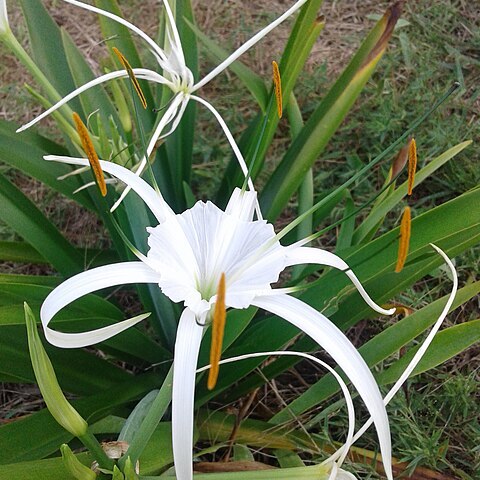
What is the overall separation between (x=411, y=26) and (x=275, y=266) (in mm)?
1179

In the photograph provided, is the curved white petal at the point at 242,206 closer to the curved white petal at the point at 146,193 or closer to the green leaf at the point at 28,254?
the curved white petal at the point at 146,193

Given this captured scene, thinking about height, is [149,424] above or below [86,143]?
below

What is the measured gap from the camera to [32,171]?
998 mm

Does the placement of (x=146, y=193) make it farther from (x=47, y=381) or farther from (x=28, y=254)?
(x=28, y=254)

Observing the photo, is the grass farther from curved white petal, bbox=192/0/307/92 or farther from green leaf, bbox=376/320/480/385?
curved white petal, bbox=192/0/307/92

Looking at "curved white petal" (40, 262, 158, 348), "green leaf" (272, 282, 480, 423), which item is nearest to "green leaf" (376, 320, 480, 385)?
"green leaf" (272, 282, 480, 423)

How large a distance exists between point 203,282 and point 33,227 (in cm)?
47

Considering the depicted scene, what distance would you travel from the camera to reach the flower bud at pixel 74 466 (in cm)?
50

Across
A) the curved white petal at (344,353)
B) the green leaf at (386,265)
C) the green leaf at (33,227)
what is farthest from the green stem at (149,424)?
the green leaf at (33,227)

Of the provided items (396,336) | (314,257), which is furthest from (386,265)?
(314,257)

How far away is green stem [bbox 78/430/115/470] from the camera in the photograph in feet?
1.78

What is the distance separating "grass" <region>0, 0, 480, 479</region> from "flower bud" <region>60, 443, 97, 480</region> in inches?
23.8

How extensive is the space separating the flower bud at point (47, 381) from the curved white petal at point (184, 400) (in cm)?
10

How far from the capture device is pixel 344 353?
50 cm
